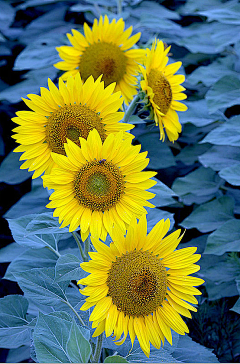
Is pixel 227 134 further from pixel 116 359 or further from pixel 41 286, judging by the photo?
pixel 116 359

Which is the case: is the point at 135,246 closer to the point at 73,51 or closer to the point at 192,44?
the point at 73,51

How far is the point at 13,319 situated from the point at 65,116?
53cm

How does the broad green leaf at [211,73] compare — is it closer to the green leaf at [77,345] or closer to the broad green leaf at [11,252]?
the broad green leaf at [11,252]

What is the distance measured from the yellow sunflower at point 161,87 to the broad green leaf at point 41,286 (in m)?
0.41

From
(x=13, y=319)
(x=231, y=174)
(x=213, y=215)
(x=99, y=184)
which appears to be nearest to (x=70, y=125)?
(x=99, y=184)

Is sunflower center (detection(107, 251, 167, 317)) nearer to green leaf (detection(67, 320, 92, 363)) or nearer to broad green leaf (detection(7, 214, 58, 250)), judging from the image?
green leaf (detection(67, 320, 92, 363))

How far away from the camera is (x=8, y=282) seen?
1.73m

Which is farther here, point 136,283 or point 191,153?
point 191,153

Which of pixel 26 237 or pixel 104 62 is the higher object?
pixel 104 62

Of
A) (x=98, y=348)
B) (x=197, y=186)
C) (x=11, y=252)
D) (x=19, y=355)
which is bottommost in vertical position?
(x=19, y=355)

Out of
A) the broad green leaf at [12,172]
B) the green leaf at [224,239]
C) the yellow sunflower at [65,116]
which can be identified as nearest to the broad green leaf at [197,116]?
the green leaf at [224,239]

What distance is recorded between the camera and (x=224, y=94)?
157 centimetres

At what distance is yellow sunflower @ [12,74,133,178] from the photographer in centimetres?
86

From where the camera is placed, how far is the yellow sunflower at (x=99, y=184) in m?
0.80
